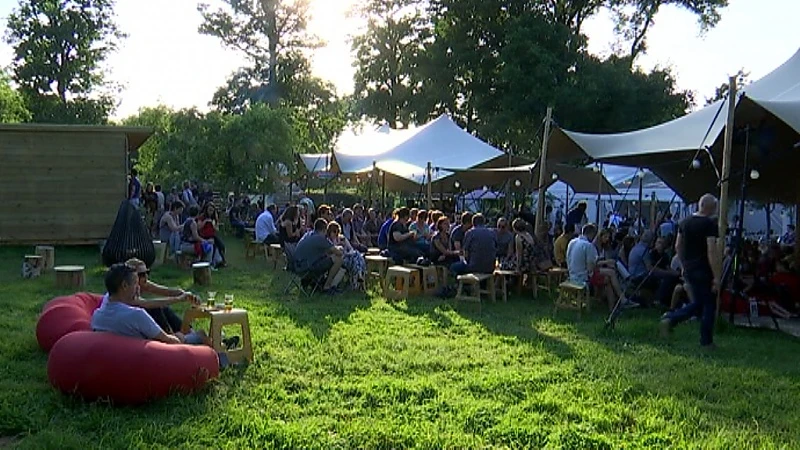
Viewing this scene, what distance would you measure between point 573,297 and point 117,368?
6.19 metres

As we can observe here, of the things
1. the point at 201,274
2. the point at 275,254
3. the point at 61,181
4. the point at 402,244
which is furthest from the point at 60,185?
the point at 402,244

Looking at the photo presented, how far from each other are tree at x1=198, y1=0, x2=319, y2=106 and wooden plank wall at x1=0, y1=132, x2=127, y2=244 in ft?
69.1

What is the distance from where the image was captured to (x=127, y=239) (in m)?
10.6

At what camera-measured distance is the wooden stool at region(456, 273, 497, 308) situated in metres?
9.54

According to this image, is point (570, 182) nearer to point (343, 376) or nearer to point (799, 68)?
point (799, 68)

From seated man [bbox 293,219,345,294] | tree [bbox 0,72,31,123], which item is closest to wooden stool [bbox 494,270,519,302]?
seated man [bbox 293,219,345,294]

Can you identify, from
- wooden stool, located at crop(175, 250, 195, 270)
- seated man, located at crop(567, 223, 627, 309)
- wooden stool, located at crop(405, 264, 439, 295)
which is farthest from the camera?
wooden stool, located at crop(175, 250, 195, 270)

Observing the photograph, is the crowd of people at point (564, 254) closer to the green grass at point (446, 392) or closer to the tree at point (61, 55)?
the green grass at point (446, 392)

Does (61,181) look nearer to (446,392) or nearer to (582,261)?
(582,261)

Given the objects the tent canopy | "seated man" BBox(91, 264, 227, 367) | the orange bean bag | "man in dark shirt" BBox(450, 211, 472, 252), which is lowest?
the orange bean bag

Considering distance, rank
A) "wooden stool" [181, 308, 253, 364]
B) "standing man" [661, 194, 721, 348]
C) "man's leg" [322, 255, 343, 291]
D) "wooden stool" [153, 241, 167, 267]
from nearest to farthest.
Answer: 1. "wooden stool" [181, 308, 253, 364]
2. "standing man" [661, 194, 721, 348]
3. "man's leg" [322, 255, 343, 291]
4. "wooden stool" [153, 241, 167, 267]

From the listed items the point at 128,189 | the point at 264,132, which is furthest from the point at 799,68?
the point at 264,132

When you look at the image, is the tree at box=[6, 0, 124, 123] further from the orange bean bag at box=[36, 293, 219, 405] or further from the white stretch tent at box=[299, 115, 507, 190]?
the orange bean bag at box=[36, 293, 219, 405]

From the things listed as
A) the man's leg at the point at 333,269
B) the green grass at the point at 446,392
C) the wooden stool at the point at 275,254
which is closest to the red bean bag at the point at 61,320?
the green grass at the point at 446,392
